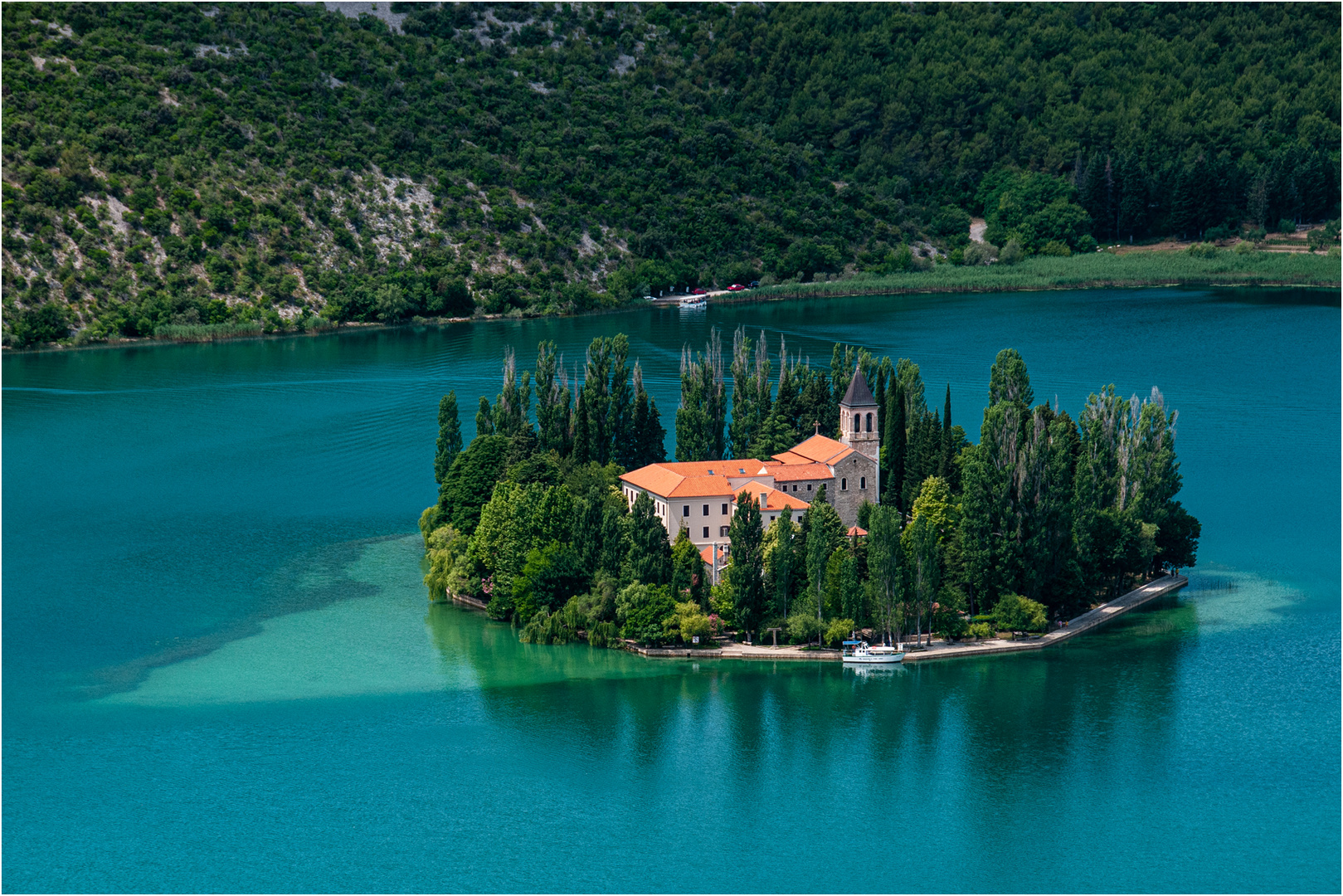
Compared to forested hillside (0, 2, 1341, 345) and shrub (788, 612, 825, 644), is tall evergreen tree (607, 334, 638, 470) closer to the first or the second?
shrub (788, 612, 825, 644)

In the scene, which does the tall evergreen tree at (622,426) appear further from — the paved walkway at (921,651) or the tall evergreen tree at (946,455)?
the paved walkway at (921,651)

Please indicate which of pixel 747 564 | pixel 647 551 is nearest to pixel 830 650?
pixel 747 564

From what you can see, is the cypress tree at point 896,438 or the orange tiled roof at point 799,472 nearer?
the orange tiled roof at point 799,472

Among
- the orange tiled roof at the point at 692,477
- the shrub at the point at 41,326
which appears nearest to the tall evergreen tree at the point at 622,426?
the orange tiled roof at the point at 692,477

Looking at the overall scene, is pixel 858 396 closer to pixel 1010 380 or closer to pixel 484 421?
pixel 1010 380

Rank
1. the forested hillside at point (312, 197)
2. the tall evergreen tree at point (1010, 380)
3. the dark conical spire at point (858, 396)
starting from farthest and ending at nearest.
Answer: the forested hillside at point (312, 197)
the tall evergreen tree at point (1010, 380)
the dark conical spire at point (858, 396)

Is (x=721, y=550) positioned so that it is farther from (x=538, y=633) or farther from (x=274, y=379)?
(x=274, y=379)

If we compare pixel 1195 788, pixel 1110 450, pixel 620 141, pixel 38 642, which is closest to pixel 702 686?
pixel 1195 788
